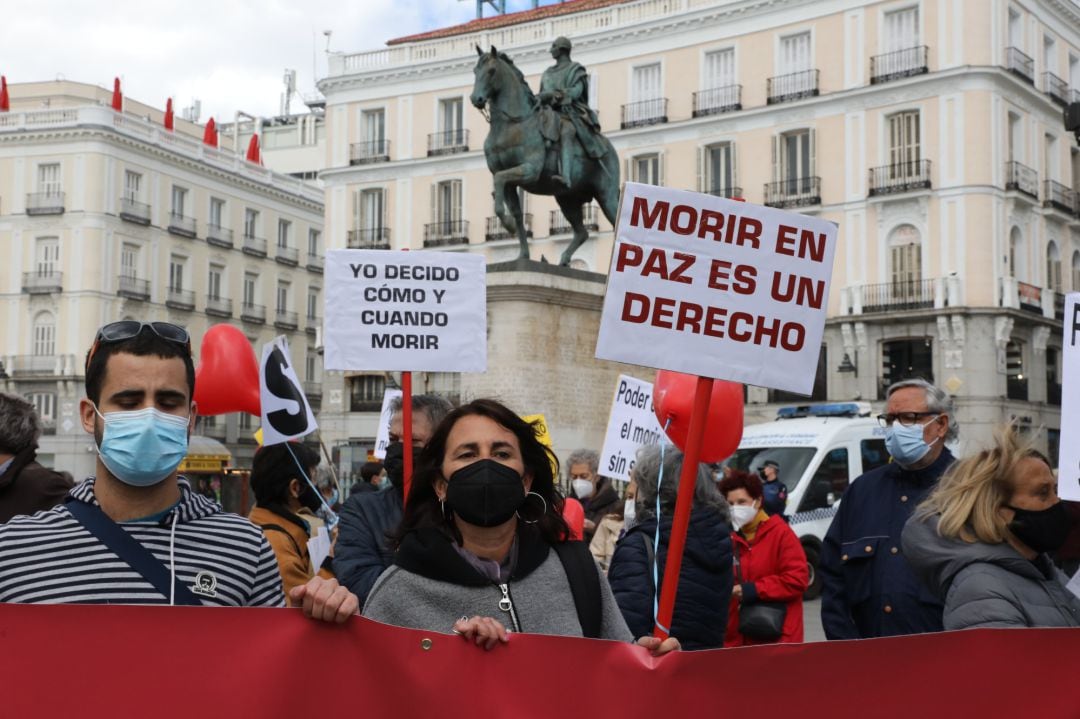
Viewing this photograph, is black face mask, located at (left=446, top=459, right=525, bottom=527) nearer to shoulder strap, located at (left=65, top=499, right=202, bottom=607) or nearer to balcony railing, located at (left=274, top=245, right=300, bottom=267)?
shoulder strap, located at (left=65, top=499, right=202, bottom=607)

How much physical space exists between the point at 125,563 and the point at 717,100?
37.7 m

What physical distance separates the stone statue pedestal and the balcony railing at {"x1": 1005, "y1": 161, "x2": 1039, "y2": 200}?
23.2 metres

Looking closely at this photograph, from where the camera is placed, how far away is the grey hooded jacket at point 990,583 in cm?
337

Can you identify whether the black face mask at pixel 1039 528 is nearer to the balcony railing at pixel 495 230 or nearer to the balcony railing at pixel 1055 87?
the balcony railing at pixel 1055 87

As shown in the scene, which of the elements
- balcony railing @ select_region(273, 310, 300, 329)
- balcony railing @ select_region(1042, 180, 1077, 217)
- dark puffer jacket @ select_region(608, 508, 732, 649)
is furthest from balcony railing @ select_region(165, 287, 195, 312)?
dark puffer jacket @ select_region(608, 508, 732, 649)

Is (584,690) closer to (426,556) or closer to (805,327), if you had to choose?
(426,556)

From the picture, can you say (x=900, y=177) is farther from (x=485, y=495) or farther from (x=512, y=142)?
(x=485, y=495)

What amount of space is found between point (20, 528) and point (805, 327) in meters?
2.14

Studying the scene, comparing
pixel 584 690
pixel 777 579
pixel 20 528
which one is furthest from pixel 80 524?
pixel 777 579

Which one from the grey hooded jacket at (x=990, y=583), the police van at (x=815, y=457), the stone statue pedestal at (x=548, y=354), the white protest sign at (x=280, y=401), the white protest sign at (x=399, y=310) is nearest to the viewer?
the grey hooded jacket at (x=990, y=583)

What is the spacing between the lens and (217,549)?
2832 mm

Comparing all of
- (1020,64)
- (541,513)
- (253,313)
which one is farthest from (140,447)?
(253,313)

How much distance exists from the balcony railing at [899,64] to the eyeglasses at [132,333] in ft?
114

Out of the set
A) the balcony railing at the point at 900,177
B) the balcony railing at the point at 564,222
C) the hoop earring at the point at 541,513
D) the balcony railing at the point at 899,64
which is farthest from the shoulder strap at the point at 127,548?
the balcony railing at the point at 564,222
